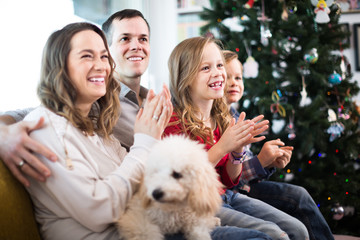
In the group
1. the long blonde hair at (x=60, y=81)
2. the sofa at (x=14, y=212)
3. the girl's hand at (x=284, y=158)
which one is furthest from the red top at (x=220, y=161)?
the sofa at (x=14, y=212)

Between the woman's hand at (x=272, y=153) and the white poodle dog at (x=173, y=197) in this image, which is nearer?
the white poodle dog at (x=173, y=197)

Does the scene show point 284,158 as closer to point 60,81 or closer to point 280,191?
point 280,191

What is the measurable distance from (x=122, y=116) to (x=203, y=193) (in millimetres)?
851

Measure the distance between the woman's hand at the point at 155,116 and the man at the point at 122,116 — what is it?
1.11 ft

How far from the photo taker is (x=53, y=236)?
3.43 ft

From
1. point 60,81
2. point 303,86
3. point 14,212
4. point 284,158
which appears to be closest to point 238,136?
point 284,158

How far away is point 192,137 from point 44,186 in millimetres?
827

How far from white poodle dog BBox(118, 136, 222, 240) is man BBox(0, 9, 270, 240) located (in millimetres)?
81

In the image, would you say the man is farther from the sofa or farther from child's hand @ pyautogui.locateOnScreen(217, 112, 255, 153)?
child's hand @ pyautogui.locateOnScreen(217, 112, 255, 153)

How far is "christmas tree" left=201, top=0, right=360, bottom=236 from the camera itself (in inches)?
98.7

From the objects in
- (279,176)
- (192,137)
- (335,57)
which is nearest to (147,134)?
(192,137)

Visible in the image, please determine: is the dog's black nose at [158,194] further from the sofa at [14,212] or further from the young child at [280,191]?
the young child at [280,191]

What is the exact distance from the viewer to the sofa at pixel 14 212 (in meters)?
0.96

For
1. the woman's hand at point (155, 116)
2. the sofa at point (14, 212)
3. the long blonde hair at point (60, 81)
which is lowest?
the sofa at point (14, 212)
